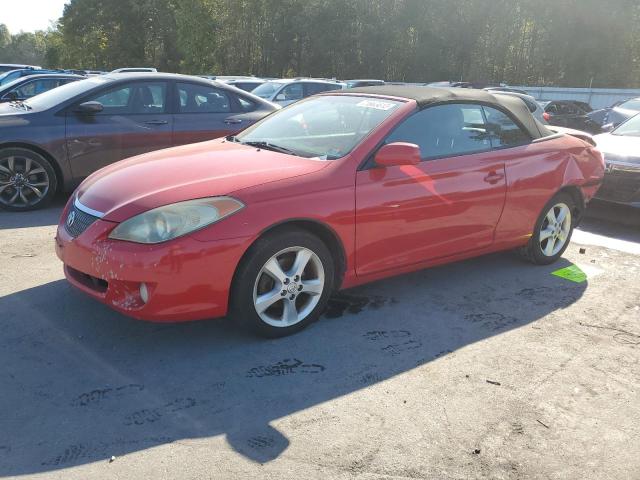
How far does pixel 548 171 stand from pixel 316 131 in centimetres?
216

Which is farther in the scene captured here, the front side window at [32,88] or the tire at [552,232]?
the front side window at [32,88]

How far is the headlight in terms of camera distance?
3.38 meters

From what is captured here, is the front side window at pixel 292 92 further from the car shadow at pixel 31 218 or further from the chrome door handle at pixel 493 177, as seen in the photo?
the chrome door handle at pixel 493 177

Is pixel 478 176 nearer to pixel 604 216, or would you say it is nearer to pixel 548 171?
pixel 548 171

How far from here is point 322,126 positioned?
14.9 feet

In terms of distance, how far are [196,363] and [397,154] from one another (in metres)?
1.85

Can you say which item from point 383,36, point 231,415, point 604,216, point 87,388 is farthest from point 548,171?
point 383,36

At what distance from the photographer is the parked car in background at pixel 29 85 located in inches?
461

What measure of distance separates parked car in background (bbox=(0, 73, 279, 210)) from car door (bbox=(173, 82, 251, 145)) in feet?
0.04

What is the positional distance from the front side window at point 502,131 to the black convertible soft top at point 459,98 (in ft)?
0.20

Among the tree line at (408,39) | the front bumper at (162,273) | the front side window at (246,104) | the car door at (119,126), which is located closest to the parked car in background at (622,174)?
the front side window at (246,104)

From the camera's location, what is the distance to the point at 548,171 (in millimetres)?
5215

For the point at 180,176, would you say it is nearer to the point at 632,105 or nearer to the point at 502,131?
the point at 502,131

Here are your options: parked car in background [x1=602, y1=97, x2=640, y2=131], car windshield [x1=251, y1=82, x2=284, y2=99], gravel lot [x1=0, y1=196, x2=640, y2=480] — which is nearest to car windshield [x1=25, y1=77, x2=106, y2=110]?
gravel lot [x1=0, y1=196, x2=640, y2=480]
